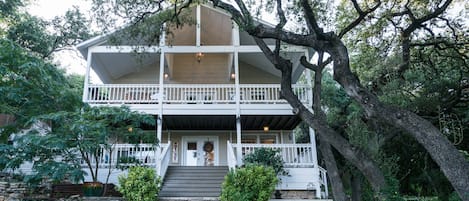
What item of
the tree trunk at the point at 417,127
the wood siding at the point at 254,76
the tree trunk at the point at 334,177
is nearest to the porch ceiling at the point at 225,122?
the wood siding at the point at 254,76

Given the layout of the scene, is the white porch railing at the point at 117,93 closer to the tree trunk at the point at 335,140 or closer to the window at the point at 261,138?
the window at the point at 261,138

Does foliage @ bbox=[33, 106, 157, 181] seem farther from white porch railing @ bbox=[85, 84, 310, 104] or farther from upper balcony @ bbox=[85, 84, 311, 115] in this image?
white porch railing @ bbox=[85, 84, 310, 104]

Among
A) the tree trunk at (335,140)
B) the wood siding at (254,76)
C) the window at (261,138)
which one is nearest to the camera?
the tree trunk at (335,140)

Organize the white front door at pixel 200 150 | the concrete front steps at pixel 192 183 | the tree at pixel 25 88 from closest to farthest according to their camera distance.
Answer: the tree at pixel 25 88, the concrete front steps at pixel 192 183, the white front door at pixel 200 150

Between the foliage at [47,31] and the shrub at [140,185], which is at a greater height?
the foliage at [47,31]

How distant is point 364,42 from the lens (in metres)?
11.1

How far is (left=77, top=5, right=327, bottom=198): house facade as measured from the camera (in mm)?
10391

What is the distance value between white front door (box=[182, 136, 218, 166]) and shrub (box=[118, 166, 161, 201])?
4772mm

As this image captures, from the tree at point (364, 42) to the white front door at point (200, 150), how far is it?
4842 mm

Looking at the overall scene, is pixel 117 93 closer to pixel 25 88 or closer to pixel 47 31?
pixel 25 88

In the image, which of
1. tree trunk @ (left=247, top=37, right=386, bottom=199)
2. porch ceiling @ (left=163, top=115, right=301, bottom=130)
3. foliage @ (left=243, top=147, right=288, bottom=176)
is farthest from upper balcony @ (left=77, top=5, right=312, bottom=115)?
tree trunk @ (left=247, top=37, right=386, bottom=199)

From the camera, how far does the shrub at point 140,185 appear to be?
26.6 ft

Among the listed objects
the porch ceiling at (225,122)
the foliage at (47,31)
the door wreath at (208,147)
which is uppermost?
the foliage at (47,31)

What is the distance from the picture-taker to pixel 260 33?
7.80m
